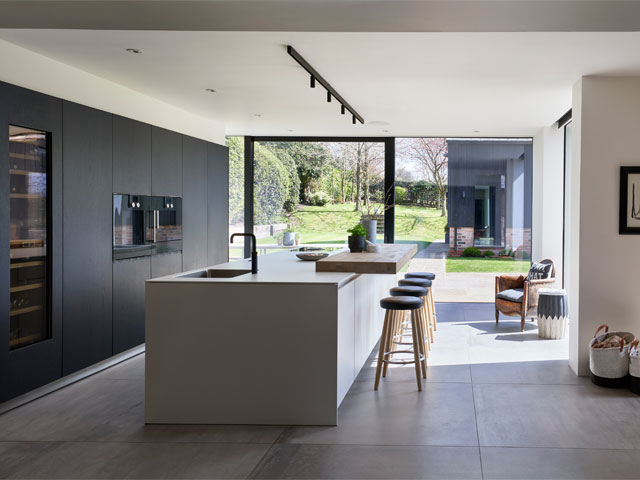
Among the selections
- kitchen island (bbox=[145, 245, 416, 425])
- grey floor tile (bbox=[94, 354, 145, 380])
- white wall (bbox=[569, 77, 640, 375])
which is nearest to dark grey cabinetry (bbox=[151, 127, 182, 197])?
grey floor tile (bbox=[94, 354, 145, 380])

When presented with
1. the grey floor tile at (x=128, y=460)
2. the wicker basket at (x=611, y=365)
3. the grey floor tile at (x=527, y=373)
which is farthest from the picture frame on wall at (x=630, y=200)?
the grey floor tile at (x=128, y=460)

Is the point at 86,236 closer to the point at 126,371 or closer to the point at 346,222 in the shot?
the point at 126,371

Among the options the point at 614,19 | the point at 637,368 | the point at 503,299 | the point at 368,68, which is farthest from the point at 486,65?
the point at 503,299

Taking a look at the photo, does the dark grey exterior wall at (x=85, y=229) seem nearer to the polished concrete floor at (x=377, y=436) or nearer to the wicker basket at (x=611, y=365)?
the polished concrete floor at (x=377, y=436)

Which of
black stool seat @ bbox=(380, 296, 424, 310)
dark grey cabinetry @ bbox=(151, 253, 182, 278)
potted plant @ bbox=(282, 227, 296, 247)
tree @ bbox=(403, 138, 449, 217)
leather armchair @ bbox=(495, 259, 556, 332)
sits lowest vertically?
leather armchair @ bbox=(495, 259, 556, 332)

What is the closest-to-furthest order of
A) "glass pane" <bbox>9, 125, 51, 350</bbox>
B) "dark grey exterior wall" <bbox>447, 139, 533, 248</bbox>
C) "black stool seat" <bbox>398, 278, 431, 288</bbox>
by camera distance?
1. "glass pane" <bbox>9, 125, 51, 350</bbox>
2. "black stool seat" <bbox>398, 278, 431, 288</bbox>
3. "dark grey exterior wall" <bbox>447, 139, 533, 248</bbox>

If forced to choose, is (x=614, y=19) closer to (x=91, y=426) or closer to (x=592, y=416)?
(x=592, y=416)

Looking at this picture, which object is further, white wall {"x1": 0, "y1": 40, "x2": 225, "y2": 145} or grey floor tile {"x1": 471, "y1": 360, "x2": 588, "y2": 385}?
grey floor tile {"x1": 471, "y1": 360, "x2": 588, "y2": 385}

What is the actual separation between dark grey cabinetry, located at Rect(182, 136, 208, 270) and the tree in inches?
129

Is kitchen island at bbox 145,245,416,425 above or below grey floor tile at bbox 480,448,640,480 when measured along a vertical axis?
above

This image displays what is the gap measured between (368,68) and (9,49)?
8.88 ft

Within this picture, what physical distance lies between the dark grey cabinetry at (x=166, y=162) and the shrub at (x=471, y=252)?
4350mm

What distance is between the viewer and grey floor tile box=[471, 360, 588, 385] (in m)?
4.85

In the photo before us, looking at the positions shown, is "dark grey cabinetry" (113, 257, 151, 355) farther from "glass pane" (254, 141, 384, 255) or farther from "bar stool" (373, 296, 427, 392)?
"glass pane" (254, 141, 384, 255)
